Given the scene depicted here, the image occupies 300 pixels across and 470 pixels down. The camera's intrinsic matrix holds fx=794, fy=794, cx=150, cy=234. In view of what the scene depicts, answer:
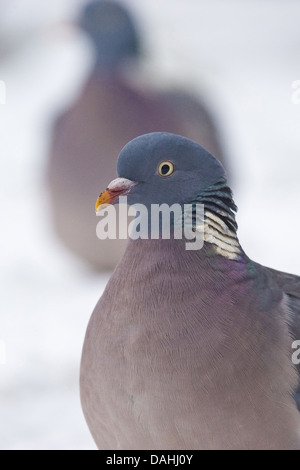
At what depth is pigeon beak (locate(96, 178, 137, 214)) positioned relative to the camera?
4.16ft

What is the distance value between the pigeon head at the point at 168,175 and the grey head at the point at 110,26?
1730 mm

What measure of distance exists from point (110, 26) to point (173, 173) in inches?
72.1

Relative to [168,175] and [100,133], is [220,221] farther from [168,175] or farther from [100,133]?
[100,133]

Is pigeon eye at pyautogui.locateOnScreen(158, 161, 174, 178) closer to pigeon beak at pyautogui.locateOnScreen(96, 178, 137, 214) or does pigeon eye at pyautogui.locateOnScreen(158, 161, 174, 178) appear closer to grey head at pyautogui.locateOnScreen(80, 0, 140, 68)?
pigeon beak at pyautogui.locateOnScreen(96, 178, 137, 214)

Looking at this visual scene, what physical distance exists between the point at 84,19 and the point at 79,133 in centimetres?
60

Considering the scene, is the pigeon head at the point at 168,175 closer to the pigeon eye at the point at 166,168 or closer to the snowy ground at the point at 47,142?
the pigeon eye at the point at 166,168

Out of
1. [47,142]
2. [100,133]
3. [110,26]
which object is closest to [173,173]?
[100,133]

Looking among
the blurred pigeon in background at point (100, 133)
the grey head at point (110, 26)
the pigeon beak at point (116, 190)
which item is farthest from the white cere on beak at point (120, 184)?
the grey head at point (110, 26)

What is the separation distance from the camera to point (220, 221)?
1.27 metres

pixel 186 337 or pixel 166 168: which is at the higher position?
pixel 166 168

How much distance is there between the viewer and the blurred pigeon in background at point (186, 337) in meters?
1.19

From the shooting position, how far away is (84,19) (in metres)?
2.98

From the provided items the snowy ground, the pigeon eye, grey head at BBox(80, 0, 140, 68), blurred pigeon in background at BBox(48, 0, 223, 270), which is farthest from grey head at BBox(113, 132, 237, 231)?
grey head at BBox(80, 0, 140, 68)
